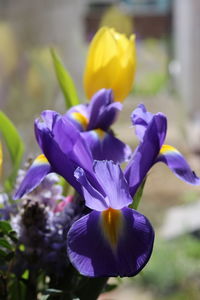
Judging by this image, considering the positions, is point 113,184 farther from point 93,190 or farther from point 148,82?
point 148,82

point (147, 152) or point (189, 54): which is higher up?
point (147, 152)

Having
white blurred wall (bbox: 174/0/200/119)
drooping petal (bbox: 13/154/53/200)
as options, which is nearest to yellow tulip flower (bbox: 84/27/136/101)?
drooping petal (bbox: 13/154/53/200)

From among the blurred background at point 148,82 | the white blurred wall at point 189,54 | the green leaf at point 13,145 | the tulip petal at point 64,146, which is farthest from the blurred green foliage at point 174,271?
the white blurred wall at point 189,54

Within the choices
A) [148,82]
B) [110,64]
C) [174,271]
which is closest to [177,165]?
[110,64]

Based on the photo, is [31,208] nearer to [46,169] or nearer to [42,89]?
[46,169]

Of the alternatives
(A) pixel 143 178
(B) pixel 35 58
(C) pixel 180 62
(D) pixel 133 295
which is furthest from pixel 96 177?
(C) pixel 180 62

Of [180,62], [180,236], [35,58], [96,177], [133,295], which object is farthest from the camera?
[180,62]

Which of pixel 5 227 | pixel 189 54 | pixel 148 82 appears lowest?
pixel 148 82
